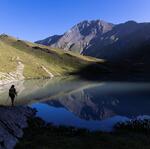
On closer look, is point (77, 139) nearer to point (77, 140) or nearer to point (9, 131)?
point (77, 140)

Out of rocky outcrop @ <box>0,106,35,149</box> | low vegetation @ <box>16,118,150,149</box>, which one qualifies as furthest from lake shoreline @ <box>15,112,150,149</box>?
rocky outcrop @ <box>0,106,35,149</box>

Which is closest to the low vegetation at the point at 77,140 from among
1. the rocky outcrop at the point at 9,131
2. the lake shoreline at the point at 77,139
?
the lake shoreline at the point at 77,139

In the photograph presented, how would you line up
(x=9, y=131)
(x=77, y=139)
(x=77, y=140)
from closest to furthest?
1. (x=77, y=140)
2. (x=77, y=139)
3. (x=9, y=131)

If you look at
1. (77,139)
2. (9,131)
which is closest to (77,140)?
(77,139)

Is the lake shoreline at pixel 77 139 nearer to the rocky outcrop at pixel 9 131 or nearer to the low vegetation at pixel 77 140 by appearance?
the low vegetation at pixel 77 140

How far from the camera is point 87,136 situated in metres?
35.5

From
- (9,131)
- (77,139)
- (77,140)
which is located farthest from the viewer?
(9,131)

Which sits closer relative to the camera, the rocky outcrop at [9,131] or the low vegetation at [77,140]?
the rocky outcrop at [9,131]

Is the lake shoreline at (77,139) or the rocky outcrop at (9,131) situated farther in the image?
the lake shoreline at (77,139)

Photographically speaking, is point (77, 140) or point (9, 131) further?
point (9, 131)

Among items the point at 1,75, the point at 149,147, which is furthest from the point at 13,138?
the point at 1,75

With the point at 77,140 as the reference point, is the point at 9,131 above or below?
above

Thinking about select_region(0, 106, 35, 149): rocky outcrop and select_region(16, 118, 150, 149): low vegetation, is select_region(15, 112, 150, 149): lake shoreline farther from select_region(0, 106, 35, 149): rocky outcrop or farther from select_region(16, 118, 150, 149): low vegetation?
select_region(0, 106, 35, 149): rocky outcrop

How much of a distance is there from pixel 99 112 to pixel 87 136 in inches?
1113
